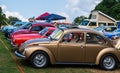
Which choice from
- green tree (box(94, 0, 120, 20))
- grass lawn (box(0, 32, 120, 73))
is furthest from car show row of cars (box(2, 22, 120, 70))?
green tree (box(94, 0, 120, 20))

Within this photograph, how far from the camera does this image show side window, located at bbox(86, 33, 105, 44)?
1326cm

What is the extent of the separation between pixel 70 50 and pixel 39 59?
3.92 ft

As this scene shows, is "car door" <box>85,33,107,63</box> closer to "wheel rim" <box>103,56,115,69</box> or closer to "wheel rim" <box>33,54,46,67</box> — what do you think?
"wheel rim" <box>103,56,115,69</box>

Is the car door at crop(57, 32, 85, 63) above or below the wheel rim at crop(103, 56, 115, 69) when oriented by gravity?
above

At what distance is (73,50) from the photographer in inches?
A: 510

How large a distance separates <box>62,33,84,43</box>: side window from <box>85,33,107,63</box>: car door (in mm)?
266

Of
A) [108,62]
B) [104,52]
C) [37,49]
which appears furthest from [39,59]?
[108,62]

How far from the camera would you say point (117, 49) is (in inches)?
525

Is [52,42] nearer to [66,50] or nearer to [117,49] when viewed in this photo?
[66,50]

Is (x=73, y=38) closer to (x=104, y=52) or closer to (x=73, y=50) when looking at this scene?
(x=73, y=50)

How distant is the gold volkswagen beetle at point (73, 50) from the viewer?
12.8m

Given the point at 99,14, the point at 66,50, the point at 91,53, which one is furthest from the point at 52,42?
the point at 99,14

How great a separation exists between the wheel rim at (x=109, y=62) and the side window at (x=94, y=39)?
0.66 metres

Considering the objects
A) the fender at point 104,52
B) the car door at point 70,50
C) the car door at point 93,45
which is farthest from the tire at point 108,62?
the car door at point 70,50
